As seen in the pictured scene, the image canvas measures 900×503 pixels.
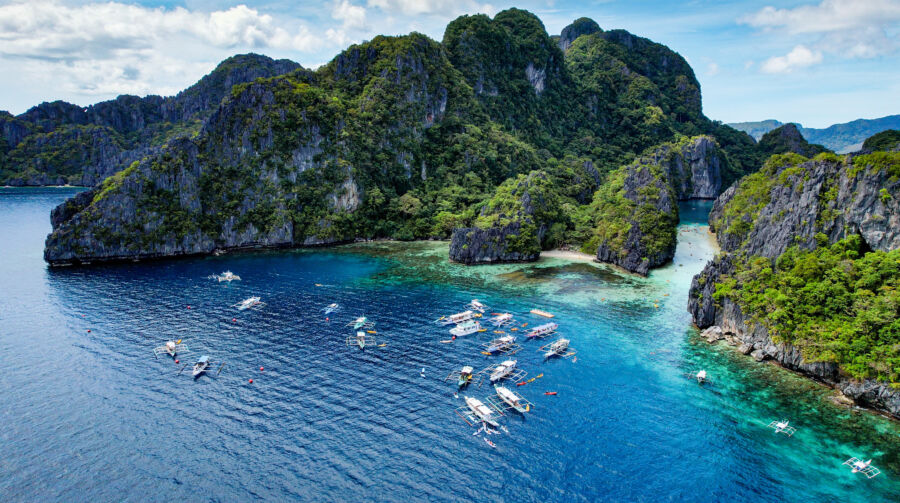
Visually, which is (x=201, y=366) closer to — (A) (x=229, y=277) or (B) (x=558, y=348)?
(A) (x=229, y=277)

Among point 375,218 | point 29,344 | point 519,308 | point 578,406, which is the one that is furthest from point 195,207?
point 578,406

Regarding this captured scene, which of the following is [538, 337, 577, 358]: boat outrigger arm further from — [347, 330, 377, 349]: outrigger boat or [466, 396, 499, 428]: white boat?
[347, 330, 377, 349]: outrigger boat

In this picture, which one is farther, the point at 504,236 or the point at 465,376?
the point at 504,236

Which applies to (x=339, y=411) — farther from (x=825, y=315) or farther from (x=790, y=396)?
(x=825, y=315)

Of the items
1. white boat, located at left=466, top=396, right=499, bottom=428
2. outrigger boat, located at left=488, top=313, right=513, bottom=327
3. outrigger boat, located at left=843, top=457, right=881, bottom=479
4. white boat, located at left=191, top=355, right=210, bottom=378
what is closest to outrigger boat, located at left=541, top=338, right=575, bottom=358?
outrigger boat, located at left=488, top=313, right=513, bottom=327

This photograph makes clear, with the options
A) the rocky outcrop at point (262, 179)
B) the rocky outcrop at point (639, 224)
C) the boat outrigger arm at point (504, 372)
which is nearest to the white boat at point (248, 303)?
the boat outrigger arm at point (504, 372)

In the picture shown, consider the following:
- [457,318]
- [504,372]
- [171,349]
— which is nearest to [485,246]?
[457,318]
